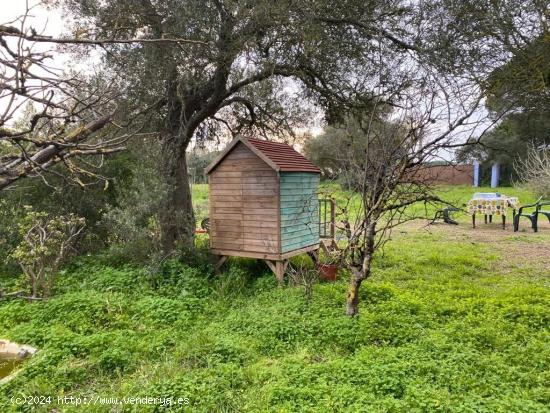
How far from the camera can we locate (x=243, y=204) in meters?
7.50

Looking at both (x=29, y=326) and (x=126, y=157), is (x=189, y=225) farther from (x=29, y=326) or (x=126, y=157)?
(x=29, y=326)

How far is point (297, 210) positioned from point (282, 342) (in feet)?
10.6

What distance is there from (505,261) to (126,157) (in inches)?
345

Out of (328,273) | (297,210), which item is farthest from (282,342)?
(297,210)

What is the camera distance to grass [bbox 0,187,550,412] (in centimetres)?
361

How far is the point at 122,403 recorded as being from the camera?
3.56 m

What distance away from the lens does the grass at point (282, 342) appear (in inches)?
142

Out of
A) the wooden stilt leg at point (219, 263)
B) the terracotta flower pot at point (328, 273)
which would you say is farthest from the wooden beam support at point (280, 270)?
the wooden stilt leg at point (219, 263)

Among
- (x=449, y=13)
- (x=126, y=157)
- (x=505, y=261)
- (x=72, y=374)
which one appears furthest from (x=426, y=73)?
(x=72, y=374)

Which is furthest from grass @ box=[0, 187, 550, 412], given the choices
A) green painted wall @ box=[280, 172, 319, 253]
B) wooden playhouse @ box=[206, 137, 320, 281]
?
green painted wall @ box=[280, 172, 319, 253]

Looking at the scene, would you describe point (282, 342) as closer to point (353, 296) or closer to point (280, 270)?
point (353, 296)

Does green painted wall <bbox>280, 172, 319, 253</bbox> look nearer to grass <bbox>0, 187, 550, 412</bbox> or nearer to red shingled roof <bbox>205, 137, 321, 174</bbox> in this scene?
red shingled roof <bbox>205, 137, 321, 174</bbox>

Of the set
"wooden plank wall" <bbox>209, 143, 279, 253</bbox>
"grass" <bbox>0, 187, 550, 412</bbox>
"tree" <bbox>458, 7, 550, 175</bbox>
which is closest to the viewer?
"grass" <bbox>0, 187, 550, 412</bbox>

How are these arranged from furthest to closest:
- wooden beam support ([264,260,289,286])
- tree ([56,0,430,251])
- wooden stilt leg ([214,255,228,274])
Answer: wooden stilt leg ([214,255,228,274]) → wooden beam support ([264,260,289,286]) → tree ([56,0,430,251])
